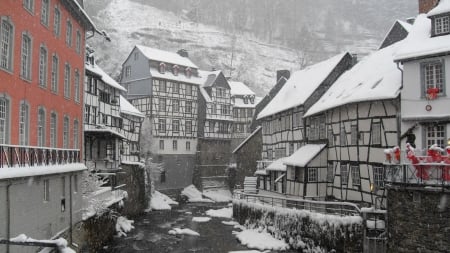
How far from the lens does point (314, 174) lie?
28.9 m

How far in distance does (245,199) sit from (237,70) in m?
69.1

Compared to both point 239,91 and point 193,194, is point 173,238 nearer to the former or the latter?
point 193,194

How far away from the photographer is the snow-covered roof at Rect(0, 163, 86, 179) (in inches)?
520

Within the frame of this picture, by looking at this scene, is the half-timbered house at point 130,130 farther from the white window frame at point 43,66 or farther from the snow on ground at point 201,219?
the white window frame at point 43,66

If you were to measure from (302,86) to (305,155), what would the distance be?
29.4ft

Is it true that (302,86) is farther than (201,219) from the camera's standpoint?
Yes

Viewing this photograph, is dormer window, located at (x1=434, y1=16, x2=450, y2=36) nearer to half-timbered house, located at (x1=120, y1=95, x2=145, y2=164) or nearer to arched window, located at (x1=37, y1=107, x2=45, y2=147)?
arched window, located at (x1=37, y1=107, x2=45, y2=147)

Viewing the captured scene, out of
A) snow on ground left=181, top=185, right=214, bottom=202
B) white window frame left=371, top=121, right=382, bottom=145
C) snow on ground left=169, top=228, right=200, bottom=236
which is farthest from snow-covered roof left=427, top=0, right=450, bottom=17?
snow on ground left=181, top=185, right=214, bottom=202

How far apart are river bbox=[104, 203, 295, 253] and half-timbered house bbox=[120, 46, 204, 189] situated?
14.4 metres

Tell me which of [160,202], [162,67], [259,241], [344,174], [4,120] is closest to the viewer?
[4,120]

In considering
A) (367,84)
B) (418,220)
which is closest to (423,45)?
(367,84)

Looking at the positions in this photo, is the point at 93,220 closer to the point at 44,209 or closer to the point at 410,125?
the point at 44,209

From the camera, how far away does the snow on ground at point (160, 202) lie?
42403mm

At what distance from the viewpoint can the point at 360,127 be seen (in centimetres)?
2511
